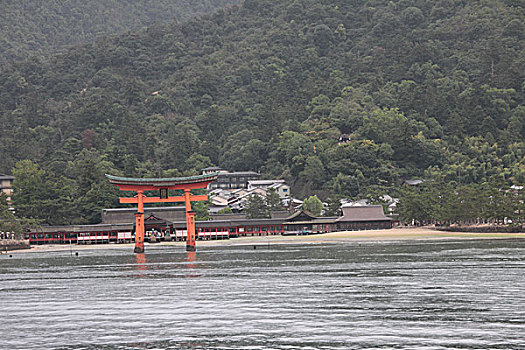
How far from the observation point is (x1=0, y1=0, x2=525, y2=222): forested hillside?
113m

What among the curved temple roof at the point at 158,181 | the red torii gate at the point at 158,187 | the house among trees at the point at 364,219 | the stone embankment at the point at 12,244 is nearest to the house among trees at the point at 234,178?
the house among trees at the point at 364,219

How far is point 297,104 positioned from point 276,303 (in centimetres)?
11776

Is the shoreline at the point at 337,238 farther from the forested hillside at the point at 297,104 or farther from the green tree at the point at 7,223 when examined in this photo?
the forested hillside at the point at 297,104

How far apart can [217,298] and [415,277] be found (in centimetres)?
1131

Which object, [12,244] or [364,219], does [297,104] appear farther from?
[12,244]

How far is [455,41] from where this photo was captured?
160875 mm

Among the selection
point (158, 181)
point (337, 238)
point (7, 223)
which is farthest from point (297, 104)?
point (158, 181)

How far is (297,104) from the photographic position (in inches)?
5709

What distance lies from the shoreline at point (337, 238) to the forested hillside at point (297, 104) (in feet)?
37.4

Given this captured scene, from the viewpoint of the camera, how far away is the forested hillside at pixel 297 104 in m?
113

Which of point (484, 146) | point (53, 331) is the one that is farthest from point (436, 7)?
point (53, 331)

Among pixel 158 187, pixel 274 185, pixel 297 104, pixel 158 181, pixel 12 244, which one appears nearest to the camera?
pixel 158 181

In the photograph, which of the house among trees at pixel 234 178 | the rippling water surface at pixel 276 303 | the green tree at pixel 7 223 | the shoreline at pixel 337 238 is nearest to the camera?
the rippling water surface at pixel 276 303

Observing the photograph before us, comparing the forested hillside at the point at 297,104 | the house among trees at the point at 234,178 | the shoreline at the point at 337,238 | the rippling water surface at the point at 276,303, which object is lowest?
the rippling water surface at the point at 276,303
